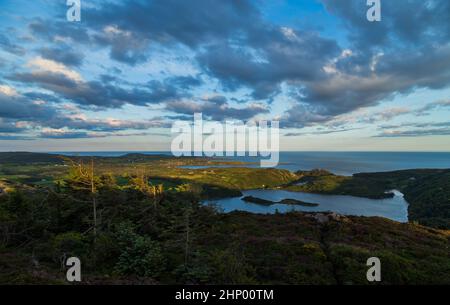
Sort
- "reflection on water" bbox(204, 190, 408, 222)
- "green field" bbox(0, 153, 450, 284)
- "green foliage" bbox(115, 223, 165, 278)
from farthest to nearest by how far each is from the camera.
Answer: "reflection on water" bbox(204, 190, 408, 222)
"green foliage" bbox(115, 223, 165, 278)
"green field" bbox(0, 153, 450, 284)

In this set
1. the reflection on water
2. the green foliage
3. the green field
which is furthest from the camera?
the reflection on water

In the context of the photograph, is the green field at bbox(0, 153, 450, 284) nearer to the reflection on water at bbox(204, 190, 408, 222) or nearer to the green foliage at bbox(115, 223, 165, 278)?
the green foliage at bbox(115, 223, 165, 278)

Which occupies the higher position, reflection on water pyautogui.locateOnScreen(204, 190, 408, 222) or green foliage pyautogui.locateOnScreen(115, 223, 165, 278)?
green foliage pyautogui.locateOnScreen(115, 223, 165, 278)

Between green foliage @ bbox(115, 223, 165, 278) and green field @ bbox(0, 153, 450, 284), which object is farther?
green foliage @ bbox(115, 223, 165, 278)

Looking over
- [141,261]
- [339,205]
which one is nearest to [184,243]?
[141,261]

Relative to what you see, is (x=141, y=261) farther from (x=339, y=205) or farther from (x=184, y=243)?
(x=339, y=205)

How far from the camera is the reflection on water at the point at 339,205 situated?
118500mm

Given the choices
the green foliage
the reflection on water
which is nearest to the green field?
the green foliage

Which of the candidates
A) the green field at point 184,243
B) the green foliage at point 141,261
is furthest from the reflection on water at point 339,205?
the green foliage at point 141,261

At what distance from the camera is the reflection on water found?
4665 inches

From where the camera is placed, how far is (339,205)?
13588 cm
